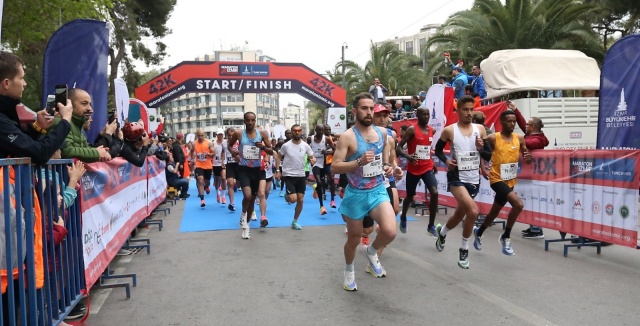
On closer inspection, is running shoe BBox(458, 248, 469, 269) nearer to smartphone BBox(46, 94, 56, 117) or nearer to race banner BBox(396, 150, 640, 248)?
race banner BBox(396, 150, 640, 248)

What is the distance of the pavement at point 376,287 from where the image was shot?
4.52 metres

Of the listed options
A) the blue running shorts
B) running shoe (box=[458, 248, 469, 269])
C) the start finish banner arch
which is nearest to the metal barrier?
the blue running shorts

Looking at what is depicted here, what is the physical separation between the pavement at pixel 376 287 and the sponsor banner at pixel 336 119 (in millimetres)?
12222

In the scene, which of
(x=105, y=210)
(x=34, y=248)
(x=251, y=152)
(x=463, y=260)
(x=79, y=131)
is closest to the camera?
(x=34, y=248)

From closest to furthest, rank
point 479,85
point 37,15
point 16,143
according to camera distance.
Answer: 1. point 16,143
2. point 37,15
3. point 479,85

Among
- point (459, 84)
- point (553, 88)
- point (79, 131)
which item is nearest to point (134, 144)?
point (79, 131)

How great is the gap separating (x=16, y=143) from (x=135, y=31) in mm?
23961

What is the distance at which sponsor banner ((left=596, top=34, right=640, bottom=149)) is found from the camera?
8156mm

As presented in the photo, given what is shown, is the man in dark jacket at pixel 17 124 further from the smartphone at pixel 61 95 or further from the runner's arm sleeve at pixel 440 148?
the runner's arm sleeve at pixel 440 148

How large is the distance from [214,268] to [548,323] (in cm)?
390

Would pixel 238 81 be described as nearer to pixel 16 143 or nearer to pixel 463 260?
pixel 463 260

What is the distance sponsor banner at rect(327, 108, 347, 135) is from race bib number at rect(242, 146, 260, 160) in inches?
433

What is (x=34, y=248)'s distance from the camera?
3.42 meters

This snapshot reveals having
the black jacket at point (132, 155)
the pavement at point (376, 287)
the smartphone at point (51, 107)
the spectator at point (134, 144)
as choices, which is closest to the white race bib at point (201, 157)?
the pavement at point (376, 287)
